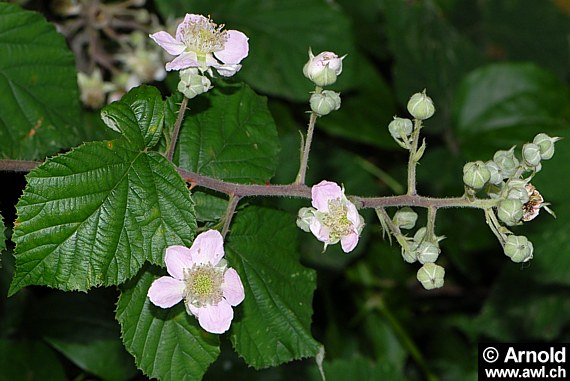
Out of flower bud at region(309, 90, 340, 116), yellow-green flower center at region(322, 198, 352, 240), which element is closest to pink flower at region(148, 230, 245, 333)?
yellow-green flower center at region(322, 198, 352, 240)

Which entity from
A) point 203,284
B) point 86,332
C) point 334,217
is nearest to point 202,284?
point 203,284

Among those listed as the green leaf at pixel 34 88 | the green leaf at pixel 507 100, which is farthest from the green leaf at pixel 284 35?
the green leaf at pixel 34 88

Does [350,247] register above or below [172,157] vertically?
below

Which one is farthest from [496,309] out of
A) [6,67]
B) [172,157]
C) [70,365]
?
[6,67]

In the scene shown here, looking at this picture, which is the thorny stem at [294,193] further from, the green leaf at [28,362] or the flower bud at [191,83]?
the green leaf at [28,362]

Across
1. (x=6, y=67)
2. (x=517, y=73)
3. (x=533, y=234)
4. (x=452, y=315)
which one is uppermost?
(x=517, y=73)

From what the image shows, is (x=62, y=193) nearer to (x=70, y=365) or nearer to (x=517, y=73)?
(x=70, y=365)

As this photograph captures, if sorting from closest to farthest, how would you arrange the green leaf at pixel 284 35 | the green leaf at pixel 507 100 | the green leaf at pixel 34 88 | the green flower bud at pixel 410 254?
the green flower bud at pixel 410 254
the green leaf at pixel 34 88
the green leaf at pixel 284 35
the green leaf at pixel 507 100
